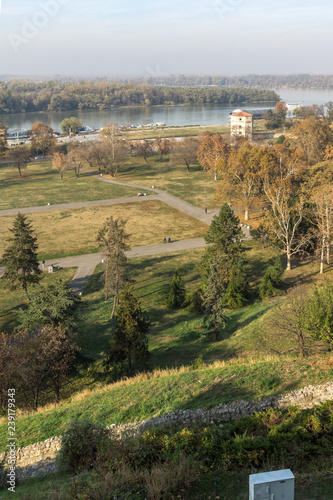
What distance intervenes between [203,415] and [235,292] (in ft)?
47.3

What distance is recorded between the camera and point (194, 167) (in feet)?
230

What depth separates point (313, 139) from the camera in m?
50.8

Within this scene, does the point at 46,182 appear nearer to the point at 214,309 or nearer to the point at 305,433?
the point at 214,309

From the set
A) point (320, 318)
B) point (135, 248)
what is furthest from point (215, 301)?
point (135, 248)

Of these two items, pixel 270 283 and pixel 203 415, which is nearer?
pixel 203 415

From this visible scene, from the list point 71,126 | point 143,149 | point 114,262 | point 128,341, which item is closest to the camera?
point 128,341

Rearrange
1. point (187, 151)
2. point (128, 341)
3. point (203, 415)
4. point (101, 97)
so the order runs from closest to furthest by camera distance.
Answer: point (203, 415)
point (128, 341)
point (187, 151)
point (101, 97)

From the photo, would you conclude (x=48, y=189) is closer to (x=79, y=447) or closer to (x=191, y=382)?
(x=191, y=382)

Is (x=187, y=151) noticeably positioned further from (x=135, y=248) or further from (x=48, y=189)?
(x=135, y=248)

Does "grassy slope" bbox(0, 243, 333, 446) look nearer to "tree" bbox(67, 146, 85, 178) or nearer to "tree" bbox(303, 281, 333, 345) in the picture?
"tree" bbox(303, 281, 333, 345)

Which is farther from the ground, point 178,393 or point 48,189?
point 48,189

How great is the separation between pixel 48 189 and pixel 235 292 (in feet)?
136

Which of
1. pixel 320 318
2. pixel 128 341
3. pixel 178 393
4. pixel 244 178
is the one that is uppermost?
pixel 244 178

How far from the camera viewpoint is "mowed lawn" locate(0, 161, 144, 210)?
2068 inches
